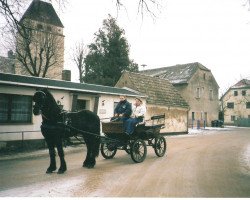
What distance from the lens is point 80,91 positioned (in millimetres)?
17109

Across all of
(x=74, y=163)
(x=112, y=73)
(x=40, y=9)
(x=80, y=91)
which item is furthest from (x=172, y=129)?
(x=40, y=9)

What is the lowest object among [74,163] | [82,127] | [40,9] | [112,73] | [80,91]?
[74,163]

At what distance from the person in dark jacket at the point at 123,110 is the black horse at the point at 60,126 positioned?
53.5 inches

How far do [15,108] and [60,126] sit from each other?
734 cm

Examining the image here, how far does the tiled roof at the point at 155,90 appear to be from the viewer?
25.6 meters

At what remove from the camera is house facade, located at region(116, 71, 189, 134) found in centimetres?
2538

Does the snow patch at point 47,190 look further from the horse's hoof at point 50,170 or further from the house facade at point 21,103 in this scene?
the house facade at point 21,103

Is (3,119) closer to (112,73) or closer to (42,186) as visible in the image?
(42,186)

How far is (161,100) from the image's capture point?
86.5 feet

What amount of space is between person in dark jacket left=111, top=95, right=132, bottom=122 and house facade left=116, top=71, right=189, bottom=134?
13.6 meters

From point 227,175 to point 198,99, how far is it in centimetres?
3595

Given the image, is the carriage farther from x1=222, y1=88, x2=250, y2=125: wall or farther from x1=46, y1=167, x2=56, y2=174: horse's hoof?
x1=222, y1=88, x2=250, y2=125: wall

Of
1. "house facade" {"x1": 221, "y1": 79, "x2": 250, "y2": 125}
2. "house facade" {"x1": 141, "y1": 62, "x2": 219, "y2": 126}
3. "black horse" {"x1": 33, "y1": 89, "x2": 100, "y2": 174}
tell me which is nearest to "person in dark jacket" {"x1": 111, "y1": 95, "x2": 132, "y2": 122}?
"black horse" {"x1": 33, "y1": 89, "x2": 100, "y2": 174}

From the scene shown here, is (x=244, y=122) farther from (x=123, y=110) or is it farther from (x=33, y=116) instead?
(x=123, y=110)
